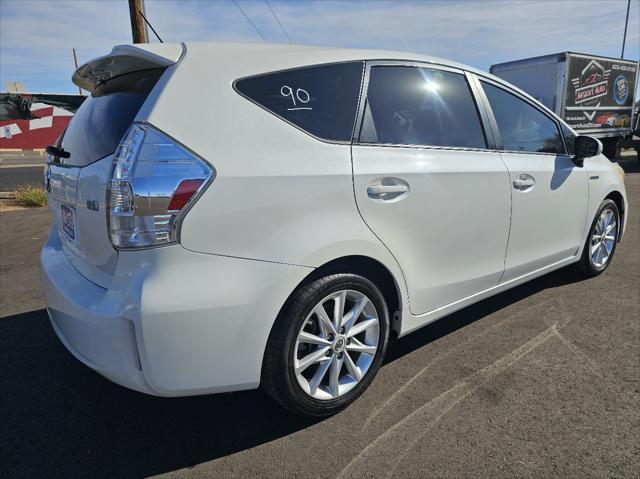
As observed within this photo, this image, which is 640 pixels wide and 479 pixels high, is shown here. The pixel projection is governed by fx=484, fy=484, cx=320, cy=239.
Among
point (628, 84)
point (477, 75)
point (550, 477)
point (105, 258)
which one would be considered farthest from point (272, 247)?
point (628, 84)

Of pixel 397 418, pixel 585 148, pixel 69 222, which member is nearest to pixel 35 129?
pixel 69 222

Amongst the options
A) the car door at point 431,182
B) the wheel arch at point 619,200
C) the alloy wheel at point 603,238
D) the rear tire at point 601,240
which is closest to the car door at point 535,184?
the car door at point 431,182

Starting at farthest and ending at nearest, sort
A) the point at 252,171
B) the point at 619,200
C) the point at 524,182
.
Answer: the point at 619,200
the point at 524,182
the point at 252,171

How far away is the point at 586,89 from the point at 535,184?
1176 centimetres

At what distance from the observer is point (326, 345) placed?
234 cm

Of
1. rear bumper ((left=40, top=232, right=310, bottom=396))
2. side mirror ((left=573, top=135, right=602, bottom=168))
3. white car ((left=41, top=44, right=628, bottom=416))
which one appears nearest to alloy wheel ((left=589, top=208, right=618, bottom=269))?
side mirror ((left=573, top=135, right=602, bottom=168))

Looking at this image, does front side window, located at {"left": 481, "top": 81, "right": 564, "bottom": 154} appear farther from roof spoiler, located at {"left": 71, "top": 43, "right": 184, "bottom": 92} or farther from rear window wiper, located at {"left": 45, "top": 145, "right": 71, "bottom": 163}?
rear window wiper, located at {"left": 45, "top": 145, "right": 71, "bottom": 163}

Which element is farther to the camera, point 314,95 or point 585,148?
point 585,148

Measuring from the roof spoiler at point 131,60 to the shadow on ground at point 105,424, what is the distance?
5.50ft

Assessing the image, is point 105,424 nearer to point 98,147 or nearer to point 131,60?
point 98,147

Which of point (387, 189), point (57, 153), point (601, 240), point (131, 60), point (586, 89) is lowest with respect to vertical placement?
point (601, 240)

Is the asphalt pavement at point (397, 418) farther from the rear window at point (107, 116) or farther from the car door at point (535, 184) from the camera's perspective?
the rear window at point (107, 116)

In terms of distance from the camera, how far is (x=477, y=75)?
10.2 feet

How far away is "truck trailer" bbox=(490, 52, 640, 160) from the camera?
40.3 feet
